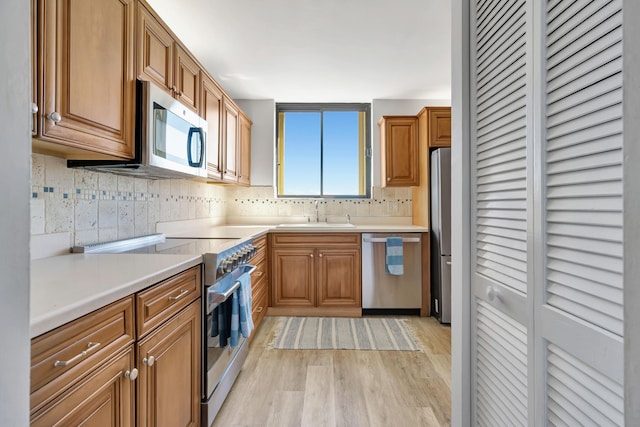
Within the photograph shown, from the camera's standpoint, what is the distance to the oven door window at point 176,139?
1.71 meters

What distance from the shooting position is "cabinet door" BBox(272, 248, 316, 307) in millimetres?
3406

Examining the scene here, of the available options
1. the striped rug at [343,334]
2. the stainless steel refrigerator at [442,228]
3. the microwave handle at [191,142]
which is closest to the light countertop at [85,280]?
the microwave handle at [191,142]

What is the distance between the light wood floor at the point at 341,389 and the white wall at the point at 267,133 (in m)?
2.00

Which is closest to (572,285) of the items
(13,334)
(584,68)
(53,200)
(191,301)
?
(584,68)

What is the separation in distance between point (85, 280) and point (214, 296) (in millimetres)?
685

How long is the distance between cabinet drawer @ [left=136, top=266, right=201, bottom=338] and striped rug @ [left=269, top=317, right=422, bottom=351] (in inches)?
54.3

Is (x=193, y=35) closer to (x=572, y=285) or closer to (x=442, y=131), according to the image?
(x=442, y=131)

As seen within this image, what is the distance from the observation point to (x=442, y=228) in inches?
124

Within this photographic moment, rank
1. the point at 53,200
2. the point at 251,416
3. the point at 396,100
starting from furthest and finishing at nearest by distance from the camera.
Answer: the point at 396,100
the point at 251,416
the point at 53,200

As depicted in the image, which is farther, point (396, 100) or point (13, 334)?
point (396, 100)

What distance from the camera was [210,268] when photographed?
5.27 feet

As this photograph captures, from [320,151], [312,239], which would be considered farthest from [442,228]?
[320,151]

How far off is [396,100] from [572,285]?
144 inches

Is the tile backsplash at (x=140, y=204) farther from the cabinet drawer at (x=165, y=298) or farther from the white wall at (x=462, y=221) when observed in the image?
the white wall at (x=462, y=221)
